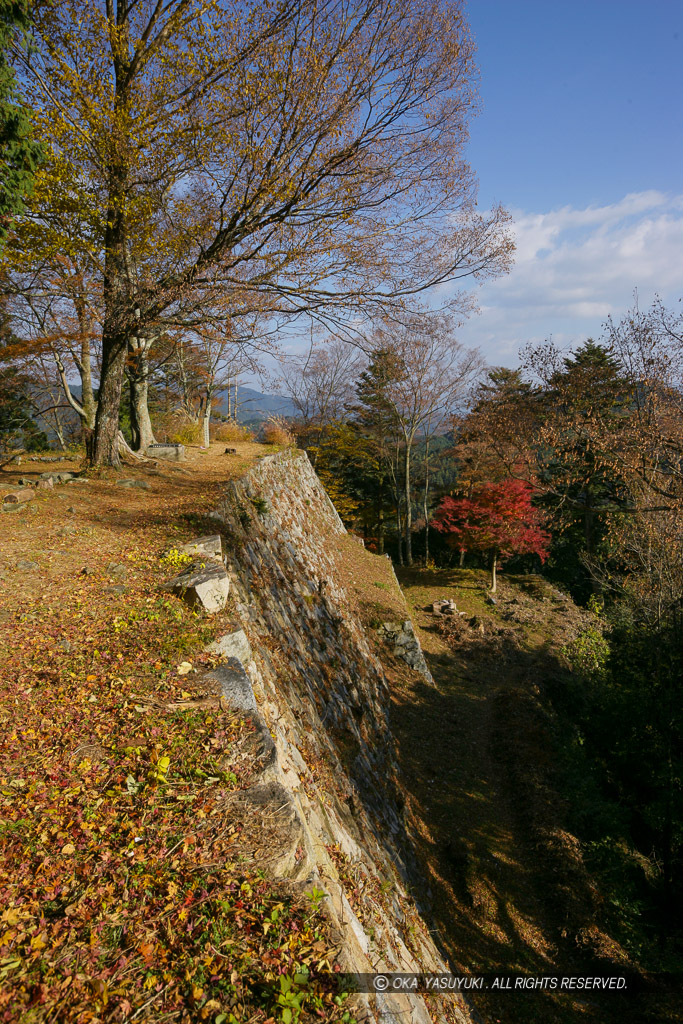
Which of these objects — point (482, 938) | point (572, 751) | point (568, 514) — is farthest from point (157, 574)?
point (572, 751)

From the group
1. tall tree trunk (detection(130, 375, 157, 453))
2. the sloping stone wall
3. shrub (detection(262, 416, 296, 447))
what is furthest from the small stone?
shrub (detection(262, 416, 296, 447))

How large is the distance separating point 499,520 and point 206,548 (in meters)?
14.7

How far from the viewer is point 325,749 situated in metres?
4.97

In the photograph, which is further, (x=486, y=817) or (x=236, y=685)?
(x=486, y=817)

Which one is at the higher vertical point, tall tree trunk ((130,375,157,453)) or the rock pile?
tall tree trunk ((130,375,157,453))

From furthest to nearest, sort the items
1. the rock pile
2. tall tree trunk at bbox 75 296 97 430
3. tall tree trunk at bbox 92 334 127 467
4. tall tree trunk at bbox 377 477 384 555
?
tall tree trunk at bbox 377 477 384 555
tall tree trunk at bbox 75 296 97 430
the rock pile
tall tree trunk at bbox 92 334 127 467

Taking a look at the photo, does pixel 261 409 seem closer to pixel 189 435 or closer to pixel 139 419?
pixel 189 435

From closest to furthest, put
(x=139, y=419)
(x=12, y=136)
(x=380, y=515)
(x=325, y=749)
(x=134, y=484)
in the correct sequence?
1. (x=325, y=749)
2. (x=12, y=136)
3. (x=134, y=484)
4. (x=139, y=419)
5. (x=380, y=515)

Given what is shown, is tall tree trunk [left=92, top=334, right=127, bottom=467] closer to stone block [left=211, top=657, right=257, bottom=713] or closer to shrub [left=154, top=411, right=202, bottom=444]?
shrub [left=154, top=411, right=202, bottom=444]

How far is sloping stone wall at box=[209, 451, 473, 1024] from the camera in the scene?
2.91m

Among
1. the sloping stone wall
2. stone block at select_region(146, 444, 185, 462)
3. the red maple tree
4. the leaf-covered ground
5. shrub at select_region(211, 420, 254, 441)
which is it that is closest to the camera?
the leaf-covered ground

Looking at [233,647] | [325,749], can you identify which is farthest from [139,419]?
[325,749]

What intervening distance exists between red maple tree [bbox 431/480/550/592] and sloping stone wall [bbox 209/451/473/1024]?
9.91 metres

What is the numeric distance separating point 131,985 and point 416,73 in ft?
29.1
